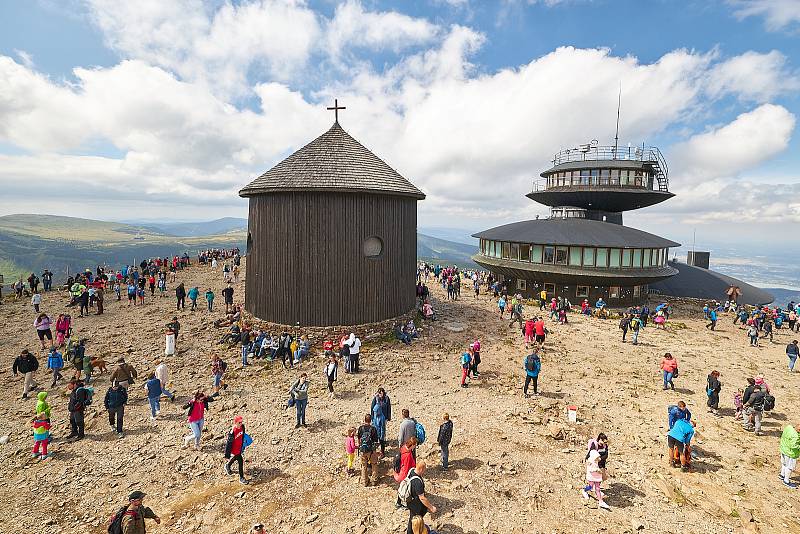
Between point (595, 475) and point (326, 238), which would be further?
point (326, 238)

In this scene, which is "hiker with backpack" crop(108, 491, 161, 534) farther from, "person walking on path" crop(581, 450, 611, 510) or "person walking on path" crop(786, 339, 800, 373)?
"person walking on path" crop(786, 339, 800, 373)

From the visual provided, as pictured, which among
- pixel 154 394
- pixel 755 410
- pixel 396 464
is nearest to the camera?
pixel 396 464

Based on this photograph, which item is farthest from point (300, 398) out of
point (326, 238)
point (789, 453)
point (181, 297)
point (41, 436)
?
point (181, 297)

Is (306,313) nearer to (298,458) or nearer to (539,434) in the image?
(298,458)

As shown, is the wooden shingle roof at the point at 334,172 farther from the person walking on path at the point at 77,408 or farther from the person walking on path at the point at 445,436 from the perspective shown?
the person walking on path at the point at 445,436

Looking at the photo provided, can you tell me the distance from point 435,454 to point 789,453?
28.6 feet

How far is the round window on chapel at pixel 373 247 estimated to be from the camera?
19812mm

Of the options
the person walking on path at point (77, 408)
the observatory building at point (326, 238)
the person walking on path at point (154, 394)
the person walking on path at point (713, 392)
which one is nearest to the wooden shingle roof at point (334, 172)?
the observatory building at point (326, 238)

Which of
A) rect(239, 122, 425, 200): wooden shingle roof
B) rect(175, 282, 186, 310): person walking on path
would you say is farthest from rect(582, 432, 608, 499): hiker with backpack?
rect(175, 282, 186, 310): person walking on path

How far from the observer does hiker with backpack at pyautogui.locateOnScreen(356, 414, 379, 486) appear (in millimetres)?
9008

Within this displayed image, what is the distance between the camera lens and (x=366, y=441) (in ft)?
29.5

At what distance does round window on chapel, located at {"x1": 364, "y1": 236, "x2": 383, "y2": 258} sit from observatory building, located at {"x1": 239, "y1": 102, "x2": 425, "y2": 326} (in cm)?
5

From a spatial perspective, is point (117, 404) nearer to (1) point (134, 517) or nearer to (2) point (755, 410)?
(1) point (134, 517)

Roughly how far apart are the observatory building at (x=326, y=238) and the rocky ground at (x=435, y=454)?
10.5 feet
